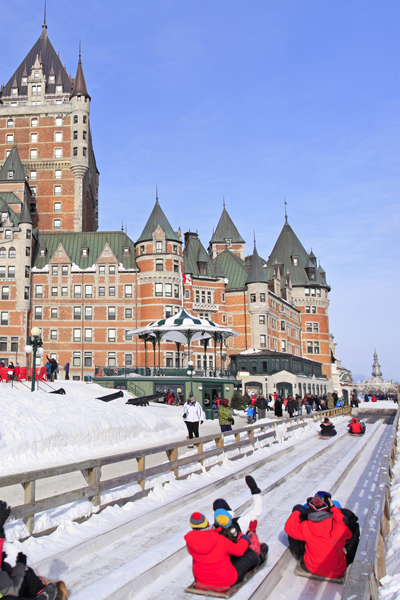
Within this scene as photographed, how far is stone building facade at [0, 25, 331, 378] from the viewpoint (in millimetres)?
57281

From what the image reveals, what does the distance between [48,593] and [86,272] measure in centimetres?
5560

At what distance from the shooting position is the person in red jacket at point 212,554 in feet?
18.7

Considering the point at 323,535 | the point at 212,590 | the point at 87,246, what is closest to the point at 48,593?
the point at 212,590

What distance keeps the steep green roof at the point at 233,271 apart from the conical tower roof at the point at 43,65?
3171 cm

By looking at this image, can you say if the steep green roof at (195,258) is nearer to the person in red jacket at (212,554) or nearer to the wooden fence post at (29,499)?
the wooden fence post at (29,499)

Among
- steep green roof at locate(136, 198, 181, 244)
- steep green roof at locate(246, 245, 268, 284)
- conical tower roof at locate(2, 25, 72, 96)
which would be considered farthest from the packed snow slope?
conical tower roof at locate(2, 25, 72, 96)

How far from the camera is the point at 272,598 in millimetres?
6031

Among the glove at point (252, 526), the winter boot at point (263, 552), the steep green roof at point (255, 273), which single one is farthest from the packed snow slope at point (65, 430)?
the steep green roof at point (255, 273)

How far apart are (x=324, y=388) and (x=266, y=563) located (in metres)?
74.3

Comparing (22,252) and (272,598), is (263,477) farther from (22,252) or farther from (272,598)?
(22,252)

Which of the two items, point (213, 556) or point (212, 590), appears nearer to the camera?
point (213, 556)

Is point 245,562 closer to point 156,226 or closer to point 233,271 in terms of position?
point 156,226

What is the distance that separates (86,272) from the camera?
59.1 metres

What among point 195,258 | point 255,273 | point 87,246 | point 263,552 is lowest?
point 263,552
